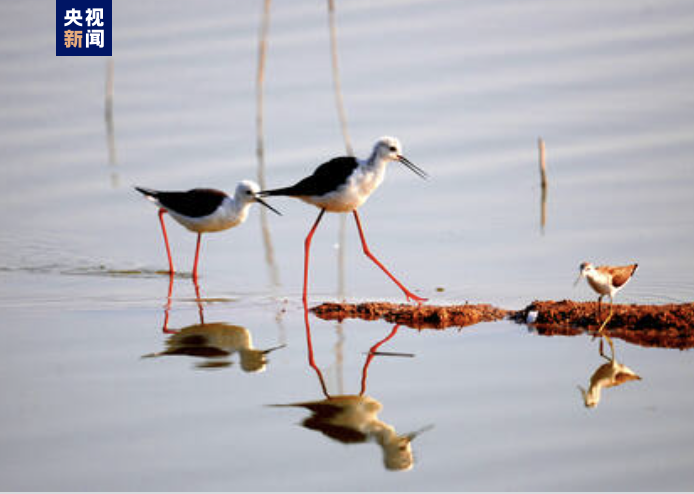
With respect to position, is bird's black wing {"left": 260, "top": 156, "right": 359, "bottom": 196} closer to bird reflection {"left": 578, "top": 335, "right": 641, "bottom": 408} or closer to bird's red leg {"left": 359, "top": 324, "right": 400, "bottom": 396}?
bird's red leg {"left": 359, "top": 324, "right": 400, "bottom": 396}

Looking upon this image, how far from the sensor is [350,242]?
1152 cm

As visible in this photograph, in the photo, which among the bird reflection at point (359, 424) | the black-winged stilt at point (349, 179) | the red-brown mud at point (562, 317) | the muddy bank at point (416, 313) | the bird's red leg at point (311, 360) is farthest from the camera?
the black-winged stilt at point (349, 179)

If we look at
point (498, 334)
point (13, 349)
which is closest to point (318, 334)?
point (498, 334)

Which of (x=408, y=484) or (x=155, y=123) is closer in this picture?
(x=408, y=484)

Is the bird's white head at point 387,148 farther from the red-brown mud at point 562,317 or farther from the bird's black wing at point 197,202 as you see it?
the bird's black wing at point 197,202

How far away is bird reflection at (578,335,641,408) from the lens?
6926 mm

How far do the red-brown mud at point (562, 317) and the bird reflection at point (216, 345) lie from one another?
789 millimetres

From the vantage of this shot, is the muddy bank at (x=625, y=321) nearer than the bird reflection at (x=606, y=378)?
No

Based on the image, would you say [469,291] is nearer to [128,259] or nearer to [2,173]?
[128,259]

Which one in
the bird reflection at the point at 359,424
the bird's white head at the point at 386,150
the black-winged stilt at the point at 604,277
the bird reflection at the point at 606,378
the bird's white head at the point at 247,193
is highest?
the bird's white head at the point at 386,150

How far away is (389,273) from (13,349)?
121 inches

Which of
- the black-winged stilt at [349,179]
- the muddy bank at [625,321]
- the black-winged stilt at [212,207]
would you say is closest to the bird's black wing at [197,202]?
the black-winged stilt at [212,207]

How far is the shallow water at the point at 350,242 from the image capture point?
623cm

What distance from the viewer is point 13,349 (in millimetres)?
8094
